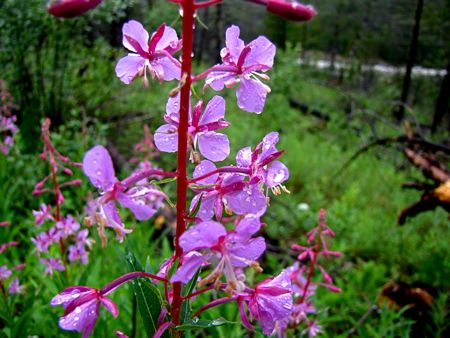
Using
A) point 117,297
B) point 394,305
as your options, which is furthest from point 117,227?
point 394,305

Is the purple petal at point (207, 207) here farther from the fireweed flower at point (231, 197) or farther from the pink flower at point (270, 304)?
the pink flower at point (270, 304)

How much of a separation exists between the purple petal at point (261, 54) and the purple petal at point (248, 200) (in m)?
0.33

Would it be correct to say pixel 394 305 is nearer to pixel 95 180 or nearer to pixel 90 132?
pixel 95 180

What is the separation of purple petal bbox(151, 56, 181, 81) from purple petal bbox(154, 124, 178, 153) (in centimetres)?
14

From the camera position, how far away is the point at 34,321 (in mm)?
2654

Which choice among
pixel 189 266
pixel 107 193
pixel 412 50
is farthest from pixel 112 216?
pixel 412 50

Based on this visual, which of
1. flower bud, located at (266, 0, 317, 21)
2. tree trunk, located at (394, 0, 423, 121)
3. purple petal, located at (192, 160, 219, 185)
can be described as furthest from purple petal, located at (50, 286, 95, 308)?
tree trunk, located at (394, 0, 423, 121)

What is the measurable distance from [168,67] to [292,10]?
15.2 inches

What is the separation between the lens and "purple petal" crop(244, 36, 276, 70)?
1.15m

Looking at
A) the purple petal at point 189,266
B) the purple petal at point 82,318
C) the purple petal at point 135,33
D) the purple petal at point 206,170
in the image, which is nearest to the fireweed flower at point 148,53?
the purple petal at point 135,33

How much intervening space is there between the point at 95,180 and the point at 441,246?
14.4ft

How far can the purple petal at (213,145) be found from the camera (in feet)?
4.07

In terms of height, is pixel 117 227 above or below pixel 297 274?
above

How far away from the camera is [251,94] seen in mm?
1191
